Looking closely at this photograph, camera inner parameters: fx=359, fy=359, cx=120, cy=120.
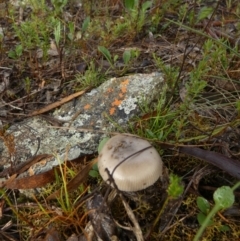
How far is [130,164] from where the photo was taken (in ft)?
4.71

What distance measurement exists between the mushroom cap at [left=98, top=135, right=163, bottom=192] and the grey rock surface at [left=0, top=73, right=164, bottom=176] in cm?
37

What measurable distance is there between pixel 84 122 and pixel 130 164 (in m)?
0.67

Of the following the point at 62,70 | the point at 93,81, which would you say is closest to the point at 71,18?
the point at 62,70

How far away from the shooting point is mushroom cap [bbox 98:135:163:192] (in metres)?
1.41

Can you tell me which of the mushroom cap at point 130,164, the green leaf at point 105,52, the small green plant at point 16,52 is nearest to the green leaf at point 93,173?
the mushroom cap at point 130,164

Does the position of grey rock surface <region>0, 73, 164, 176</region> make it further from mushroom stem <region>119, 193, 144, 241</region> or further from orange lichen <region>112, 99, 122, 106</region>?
mushroom stem <region>119, 193, 144, 241</region>

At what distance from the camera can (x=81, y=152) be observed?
1.86 metres

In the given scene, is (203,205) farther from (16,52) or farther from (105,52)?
(16,52)

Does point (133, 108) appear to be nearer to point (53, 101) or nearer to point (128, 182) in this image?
point (53, 101)

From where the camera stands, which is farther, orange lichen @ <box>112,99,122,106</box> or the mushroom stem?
orange lichen @ <box>112,99,122,106</box>

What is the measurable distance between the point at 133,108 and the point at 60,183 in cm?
59

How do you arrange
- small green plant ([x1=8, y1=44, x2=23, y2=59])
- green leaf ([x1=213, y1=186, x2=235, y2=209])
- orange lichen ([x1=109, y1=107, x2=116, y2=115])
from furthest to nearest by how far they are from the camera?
small green plant ([x1=8, y1=44, x2=23, y2=59]), orange lichen ([x1=109, y1=107, x2=116, y2=115]), green leaf ([x1=213, y1=186, x2=235, y2=209])

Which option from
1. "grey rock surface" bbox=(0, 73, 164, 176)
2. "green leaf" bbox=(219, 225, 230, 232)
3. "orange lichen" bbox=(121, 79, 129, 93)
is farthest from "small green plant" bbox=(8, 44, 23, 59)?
"green leaf" bbox=(219, 225, 230, 232)

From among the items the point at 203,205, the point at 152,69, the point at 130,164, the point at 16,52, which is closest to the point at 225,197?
the point at 203,205
